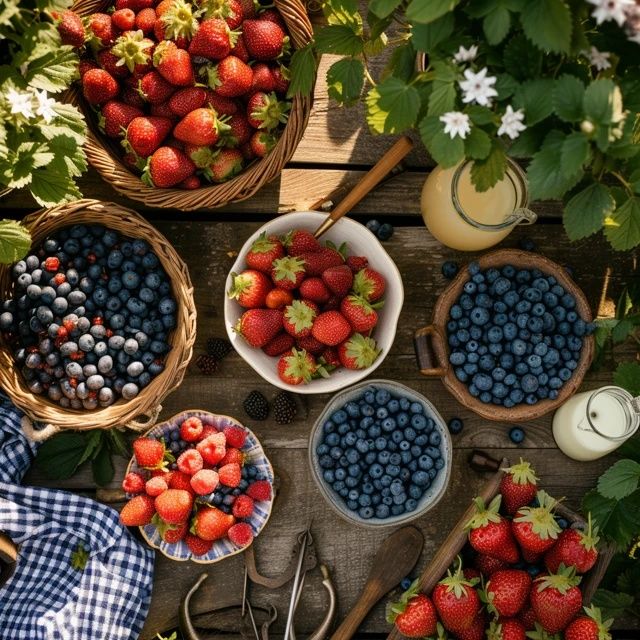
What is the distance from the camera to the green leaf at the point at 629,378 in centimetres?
161

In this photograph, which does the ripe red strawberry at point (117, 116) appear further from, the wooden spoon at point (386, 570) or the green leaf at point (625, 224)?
the wooden spoon at point (386, 570)

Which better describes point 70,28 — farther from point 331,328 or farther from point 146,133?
point 331,328

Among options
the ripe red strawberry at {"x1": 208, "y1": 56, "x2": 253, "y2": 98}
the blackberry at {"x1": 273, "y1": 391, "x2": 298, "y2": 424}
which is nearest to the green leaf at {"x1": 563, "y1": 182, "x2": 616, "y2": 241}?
the ripe red strawberry at {"x1": 208, "y1": 56, "x2": 253, "y2": 98}

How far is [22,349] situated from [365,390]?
0.80m

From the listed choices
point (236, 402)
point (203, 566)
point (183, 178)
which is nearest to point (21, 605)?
point (203, 566)

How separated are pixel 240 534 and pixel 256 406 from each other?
31cm

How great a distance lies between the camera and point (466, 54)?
1.11 meters

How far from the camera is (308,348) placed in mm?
1658

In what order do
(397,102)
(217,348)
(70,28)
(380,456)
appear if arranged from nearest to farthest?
1. (397,102)
2. (70,28)
3. (380,456)
4. (217,348)

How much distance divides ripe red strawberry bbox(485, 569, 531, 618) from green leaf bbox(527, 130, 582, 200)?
91 centimetres

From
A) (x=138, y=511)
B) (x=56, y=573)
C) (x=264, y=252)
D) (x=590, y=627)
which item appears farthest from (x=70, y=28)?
(x=590, y=627)

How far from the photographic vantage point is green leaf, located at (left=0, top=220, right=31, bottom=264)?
1390 mm

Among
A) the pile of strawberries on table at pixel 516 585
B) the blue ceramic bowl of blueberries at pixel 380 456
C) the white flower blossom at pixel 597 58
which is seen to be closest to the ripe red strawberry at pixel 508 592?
the pile of strawberries on table at pixel 516 585

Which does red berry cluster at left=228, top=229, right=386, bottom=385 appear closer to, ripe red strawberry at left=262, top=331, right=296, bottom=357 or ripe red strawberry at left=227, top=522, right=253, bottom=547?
ripe red strawberry at left=262, top=331, right=296, bottom=357
